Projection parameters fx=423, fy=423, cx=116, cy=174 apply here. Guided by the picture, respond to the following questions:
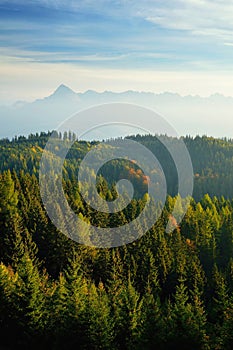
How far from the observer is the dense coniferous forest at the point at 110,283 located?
35781mm

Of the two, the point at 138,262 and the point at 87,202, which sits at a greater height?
the point at 87,202

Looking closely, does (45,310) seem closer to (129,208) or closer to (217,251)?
(129,208)

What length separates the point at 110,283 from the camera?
164ft

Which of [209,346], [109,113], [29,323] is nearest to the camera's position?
[29,323]

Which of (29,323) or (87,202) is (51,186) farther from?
(29,323)

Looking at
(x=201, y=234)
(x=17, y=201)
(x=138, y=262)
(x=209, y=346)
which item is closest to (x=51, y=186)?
(x=17, y=201)

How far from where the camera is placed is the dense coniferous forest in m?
35.8

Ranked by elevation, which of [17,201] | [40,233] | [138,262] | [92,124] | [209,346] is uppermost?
[92,124]

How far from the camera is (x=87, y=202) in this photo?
231 feet

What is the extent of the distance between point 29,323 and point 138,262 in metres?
25.5

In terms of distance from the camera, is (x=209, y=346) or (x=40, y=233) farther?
(x=40, y=233)

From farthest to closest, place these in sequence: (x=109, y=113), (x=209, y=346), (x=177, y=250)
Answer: (x=177, y=250), (x=109, y=113), (x=209, y=346)

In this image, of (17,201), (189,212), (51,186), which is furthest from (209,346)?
(189,212)

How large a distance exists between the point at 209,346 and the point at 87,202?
35.7 meters
